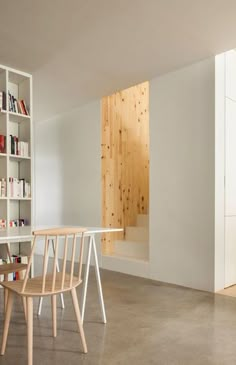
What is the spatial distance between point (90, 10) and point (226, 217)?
2.46 m

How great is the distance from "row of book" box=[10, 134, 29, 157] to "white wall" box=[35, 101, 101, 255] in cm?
138

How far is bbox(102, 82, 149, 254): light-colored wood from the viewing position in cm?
486

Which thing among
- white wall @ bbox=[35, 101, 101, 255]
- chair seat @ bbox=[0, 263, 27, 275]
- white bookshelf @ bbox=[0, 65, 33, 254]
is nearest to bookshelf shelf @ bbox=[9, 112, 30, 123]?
white bookshelf @ bbox=[0, 65, 33, 254]

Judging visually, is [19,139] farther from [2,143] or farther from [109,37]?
[109,37]

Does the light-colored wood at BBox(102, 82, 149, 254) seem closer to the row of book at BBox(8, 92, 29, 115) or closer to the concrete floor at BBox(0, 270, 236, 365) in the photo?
the row of book at BBox(8, 92, 29, 115)

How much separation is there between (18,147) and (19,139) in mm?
248

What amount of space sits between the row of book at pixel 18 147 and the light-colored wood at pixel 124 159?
140 cm

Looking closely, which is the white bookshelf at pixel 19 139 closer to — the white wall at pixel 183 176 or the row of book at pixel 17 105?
the row of book at pixel 17 105

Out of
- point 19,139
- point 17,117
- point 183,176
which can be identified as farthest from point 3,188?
point 183,176

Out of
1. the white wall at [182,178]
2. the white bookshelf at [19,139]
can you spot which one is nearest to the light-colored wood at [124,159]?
the white wall at [182,178]

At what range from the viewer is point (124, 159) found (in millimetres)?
5020

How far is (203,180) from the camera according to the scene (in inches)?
138

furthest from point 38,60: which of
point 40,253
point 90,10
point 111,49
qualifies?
point 40,253

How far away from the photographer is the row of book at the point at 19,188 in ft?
11.8
